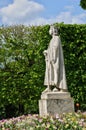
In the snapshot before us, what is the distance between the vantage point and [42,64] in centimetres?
1917

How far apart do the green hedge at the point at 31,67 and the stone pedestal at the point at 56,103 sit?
7.78 m

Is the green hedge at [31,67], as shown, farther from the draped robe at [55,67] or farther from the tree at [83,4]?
the draped robe at [55,67]

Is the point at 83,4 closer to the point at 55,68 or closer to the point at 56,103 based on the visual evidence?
the point at 55,68

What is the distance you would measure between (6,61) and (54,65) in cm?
1076

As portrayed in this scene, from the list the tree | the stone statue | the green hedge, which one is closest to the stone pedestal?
the stone statue

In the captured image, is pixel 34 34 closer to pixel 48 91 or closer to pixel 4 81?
pixel 4 81

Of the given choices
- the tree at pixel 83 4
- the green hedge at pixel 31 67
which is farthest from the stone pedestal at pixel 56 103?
the green hedge at pixel 31 67

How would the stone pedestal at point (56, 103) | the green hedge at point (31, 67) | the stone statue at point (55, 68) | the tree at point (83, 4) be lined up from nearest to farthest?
the stone pedestal at point (56, 103) → the stone statue at point (55, 68) → the tree at point (83, 4) → the green hedge at point (31, 67)

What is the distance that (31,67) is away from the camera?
802 inches

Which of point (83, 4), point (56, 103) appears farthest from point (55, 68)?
point (83, 4)

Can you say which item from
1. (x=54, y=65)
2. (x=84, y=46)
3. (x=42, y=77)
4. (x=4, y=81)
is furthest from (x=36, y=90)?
(x=54, y=65)

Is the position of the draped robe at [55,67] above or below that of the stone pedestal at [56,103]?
above

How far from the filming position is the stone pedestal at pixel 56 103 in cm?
1061

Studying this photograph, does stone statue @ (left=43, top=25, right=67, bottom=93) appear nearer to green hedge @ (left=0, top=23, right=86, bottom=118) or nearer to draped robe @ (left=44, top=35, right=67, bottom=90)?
draped robe @ (left=44, top=35, right=67, bottom=90)
